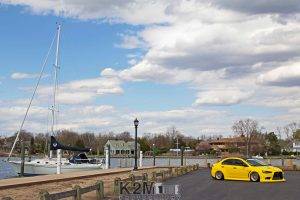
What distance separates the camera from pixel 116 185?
2234 cm

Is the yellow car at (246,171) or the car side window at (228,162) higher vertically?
the car side window at (228,162)

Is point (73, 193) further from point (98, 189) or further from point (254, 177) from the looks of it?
point (254, 177)

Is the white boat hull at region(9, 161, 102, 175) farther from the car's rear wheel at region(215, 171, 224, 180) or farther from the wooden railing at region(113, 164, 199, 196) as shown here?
the car's rear wheel at region(215, 171, 224, 180)

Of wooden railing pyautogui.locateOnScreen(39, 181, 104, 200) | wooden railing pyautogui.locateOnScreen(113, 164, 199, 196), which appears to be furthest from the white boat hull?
wooden railing pyautogui.locateOnScreen(39, 181, 104, 200)

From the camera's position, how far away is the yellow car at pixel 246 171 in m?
33.8

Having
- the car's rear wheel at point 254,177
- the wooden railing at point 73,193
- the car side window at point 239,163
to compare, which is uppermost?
the car side window at point 239,163

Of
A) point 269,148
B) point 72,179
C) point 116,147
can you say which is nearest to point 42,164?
point 72,179

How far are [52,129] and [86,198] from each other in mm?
35178

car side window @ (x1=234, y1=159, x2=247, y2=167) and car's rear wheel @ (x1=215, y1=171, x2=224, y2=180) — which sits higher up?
car side window @ (x1=234, y1=159, x2=247, y2=167)

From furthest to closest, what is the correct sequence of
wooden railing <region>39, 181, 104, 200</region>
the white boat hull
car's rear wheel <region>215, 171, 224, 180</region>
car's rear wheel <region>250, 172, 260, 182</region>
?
the white boat hull
car's rear wheel <region>215, 171, 224, 180</region>
car's rear wheel <region>250, 172, 260, 182</region>
wooden railing <region>39, 181, 104, 200</region>

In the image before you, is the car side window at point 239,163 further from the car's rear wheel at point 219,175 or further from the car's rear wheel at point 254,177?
the car's rear wheel at point 219,175

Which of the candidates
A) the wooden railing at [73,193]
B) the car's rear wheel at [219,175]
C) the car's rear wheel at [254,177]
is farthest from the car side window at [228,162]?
the wooden railing at [73,193]

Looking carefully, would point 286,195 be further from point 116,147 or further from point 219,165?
point 116,147

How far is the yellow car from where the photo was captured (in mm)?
33812
